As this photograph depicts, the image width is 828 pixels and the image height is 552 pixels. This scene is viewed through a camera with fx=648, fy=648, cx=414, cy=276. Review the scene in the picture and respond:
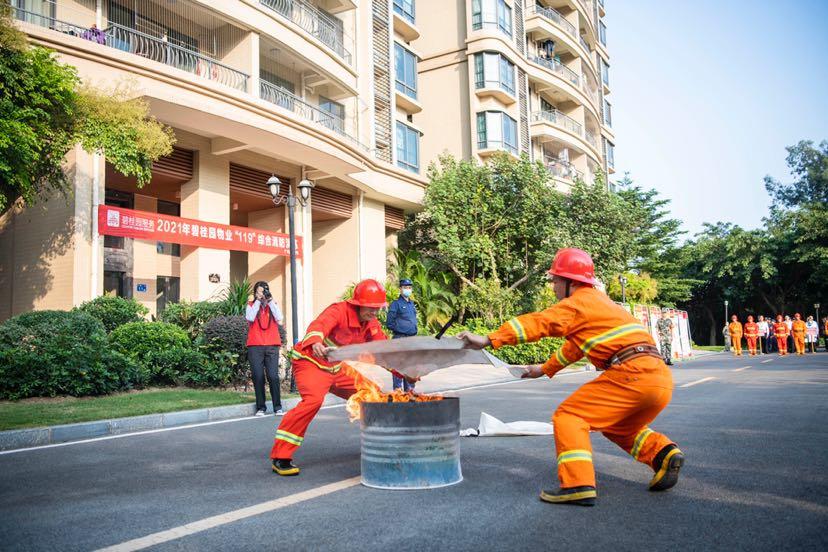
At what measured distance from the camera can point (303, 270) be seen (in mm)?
21172

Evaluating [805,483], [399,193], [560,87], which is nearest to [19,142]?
[805,483]

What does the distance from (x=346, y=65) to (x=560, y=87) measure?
17.5m

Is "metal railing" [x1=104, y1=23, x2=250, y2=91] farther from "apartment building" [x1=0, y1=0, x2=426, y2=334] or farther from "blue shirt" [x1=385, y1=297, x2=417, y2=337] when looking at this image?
"blue shirt" [x1=385, y1=297, x2=417, y2=337]

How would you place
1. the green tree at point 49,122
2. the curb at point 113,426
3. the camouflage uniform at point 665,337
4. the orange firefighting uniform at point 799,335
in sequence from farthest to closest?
the orange firefighting uniform at point 799,335 → the camouflage uniform at point 665,337 → the green tree at point 49,122 → the curb at point 113,426

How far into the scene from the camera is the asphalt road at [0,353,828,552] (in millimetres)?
3354

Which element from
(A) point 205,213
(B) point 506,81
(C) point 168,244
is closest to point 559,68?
(B) point 506,81

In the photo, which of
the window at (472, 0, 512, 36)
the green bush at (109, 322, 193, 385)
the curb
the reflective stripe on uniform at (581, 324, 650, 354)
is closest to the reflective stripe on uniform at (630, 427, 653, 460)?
the reflective stripe on uniform at (581, 324, 650, 354)

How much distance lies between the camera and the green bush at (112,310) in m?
13.7

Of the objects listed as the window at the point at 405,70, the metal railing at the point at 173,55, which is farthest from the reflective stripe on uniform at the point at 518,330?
the window at the point at 405,70

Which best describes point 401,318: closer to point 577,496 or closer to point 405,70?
point 577,496

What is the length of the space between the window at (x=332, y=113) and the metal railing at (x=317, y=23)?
160 centimetres

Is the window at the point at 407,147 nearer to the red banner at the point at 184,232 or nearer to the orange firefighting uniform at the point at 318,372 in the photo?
the red banner at the point at 184,232

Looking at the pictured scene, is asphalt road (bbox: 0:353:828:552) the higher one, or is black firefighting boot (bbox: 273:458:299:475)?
black firefighting boot (bbox: 273:458:299:475)

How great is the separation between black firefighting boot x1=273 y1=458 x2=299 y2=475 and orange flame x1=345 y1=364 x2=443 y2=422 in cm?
60
